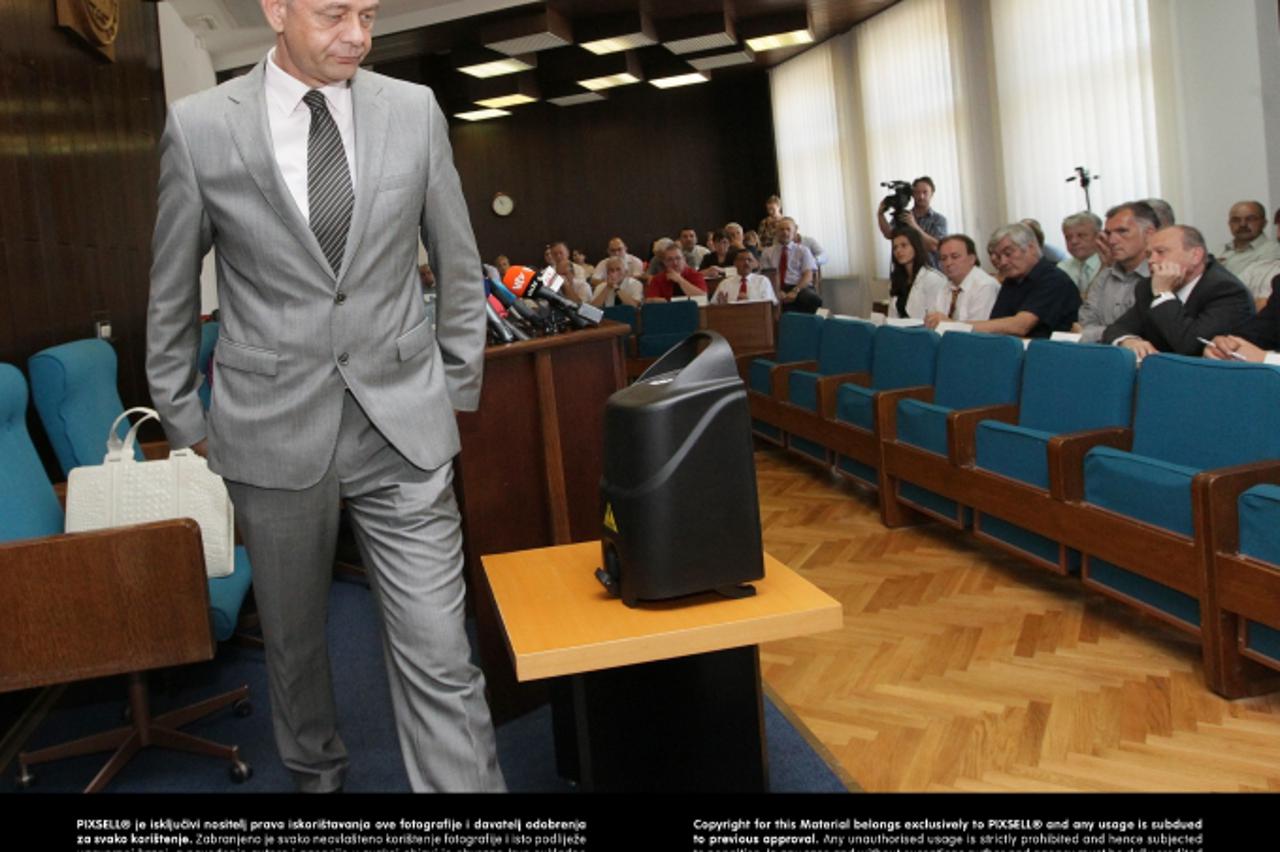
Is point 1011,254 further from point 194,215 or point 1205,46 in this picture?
point 194,215

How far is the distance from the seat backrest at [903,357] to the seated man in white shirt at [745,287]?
13.9ft

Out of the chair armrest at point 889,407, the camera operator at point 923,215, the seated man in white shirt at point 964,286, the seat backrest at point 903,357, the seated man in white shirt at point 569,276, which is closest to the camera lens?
the chair armrest at point 889,407

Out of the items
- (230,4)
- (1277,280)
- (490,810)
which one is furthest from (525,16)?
(490,810)

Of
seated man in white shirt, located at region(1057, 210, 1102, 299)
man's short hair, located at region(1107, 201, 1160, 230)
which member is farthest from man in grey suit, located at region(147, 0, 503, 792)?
seated man in white shirt, located at region(1057, 210, 1102, 299)

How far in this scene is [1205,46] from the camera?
775 centimetres

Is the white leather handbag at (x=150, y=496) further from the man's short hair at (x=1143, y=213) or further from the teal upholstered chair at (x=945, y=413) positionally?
the man's short hair at (x=1143, y=213)

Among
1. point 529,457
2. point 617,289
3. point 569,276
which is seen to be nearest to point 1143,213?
point 529,457

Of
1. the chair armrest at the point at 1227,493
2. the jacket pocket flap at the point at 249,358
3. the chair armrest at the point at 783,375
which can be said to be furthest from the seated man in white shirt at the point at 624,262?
the jacket pocket flap at the point at 249,358

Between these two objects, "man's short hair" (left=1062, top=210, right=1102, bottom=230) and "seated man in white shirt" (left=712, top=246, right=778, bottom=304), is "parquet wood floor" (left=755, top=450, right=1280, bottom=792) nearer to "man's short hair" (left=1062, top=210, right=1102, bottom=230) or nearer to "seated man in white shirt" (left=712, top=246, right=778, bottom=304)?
"man's short hair" (left=1062, top=210, right=1102, bottom=230)

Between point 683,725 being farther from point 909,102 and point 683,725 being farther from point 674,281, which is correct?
point 909,102

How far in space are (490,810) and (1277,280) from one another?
3314 mm

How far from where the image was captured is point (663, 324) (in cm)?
996

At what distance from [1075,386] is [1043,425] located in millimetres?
231

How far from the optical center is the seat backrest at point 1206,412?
307 cm
